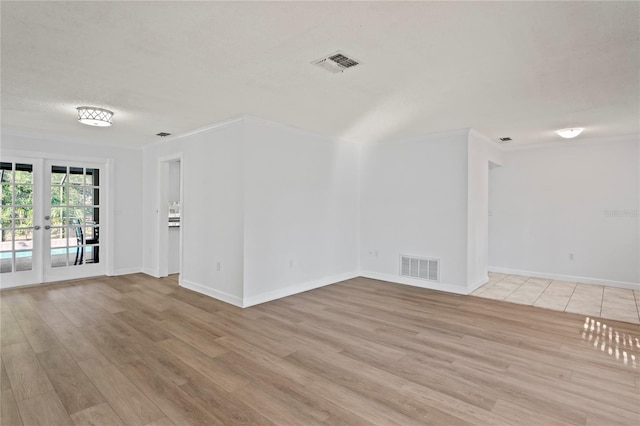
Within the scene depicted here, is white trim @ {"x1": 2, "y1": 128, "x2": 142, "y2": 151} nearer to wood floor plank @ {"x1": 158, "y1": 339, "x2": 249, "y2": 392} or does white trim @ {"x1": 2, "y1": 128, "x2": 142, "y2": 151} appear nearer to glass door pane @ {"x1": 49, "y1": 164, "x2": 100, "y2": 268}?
glass door pane @ {"x1": 49, "y1": 164, "x2": 100, "y2": 268}

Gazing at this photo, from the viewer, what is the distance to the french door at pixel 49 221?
5.30m

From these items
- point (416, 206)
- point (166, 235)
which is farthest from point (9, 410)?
point (416, 206)

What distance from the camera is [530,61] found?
106 inches

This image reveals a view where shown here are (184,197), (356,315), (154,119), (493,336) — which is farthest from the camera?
(184,197)

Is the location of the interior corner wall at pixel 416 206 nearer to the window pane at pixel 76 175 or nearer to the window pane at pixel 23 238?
the window pane at pixel 76 175

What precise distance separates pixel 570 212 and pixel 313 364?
5.77 metres

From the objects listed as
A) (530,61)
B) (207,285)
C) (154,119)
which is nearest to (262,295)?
(207,285)

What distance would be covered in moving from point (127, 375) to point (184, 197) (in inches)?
128

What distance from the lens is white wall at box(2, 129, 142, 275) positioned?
612 centimetres

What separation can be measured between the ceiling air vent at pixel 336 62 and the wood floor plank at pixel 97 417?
2.90m

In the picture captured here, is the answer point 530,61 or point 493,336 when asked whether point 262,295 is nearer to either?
point 493,336

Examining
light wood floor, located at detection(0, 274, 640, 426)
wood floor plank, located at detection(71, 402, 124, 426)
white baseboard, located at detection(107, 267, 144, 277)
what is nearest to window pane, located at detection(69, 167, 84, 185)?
white baseboard, located at detection(107, 267, 144, 277)

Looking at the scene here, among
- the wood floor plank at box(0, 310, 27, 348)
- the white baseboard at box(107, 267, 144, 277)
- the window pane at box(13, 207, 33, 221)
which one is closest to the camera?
the wood floor plank at box(0, 310, 27, 348)

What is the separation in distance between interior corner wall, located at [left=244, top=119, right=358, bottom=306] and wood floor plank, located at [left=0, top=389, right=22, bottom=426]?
94.1 inches
